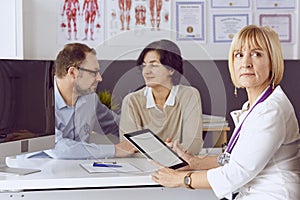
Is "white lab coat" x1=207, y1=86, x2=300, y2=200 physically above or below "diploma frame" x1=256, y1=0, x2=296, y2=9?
below

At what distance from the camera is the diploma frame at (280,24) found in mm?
3174

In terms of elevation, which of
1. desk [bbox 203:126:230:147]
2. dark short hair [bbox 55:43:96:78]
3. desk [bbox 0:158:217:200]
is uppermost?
dark short hair [bbox 55:43:96:78]

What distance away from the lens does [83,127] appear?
2.39m

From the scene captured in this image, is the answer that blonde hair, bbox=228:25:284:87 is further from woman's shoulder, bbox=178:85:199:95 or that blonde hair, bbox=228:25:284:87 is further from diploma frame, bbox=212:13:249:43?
diploma frame, bbox=212:13:249:43

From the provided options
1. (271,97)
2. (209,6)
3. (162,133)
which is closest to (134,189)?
(162,133)

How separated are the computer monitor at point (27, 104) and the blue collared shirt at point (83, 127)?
0.22 feet

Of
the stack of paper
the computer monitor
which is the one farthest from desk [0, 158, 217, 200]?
the stack of paper

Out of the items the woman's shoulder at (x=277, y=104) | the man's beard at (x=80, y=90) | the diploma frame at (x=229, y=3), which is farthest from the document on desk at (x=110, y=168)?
the diploma frame at (x=229, y=3)

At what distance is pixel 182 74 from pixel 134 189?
751mm

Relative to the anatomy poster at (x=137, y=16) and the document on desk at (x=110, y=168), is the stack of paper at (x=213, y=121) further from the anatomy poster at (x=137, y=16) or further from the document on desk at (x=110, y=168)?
the anatomy poster at (x=137, y=16)

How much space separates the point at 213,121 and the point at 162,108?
1.47 feet

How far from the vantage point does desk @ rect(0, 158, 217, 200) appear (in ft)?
6.50

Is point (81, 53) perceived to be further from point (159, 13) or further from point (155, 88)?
point (159, 13)

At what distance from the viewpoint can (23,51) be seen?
294 cm
